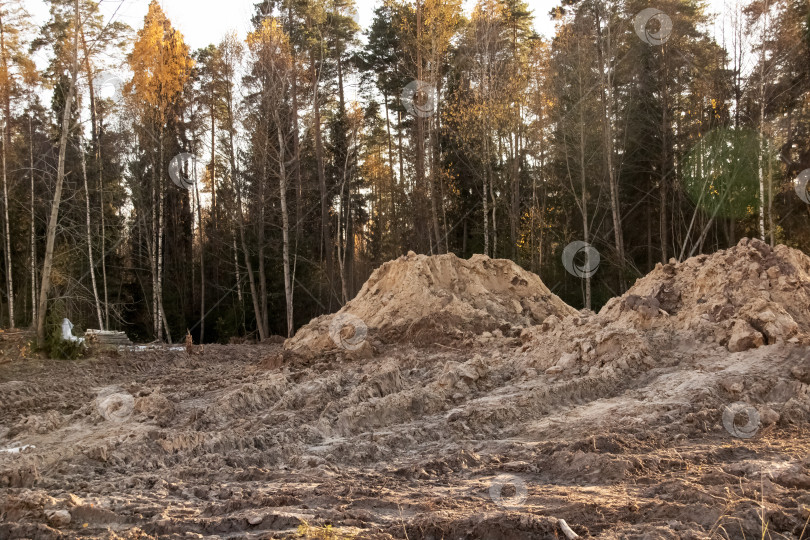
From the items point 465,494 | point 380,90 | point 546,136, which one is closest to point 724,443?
point 465,494

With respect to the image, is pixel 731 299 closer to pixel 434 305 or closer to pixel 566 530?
pixel 434 305

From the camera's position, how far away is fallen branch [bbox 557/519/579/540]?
3.74 metres

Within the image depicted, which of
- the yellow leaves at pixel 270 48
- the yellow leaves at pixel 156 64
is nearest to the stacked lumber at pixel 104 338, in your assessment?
the yellow leaves at pixel 156 64

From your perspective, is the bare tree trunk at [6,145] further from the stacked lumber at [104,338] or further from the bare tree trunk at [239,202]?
the bare tree trunk at [239,202]

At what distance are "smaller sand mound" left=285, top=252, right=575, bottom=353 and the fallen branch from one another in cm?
799

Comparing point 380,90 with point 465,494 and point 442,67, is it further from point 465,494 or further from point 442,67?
point 465,494

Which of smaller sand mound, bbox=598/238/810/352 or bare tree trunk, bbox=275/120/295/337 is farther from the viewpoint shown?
bare tree trunk, bbox=275/120/295/337

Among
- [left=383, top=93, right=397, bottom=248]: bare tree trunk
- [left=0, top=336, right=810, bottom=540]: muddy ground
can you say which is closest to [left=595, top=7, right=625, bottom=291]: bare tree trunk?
[left=383, top=93, right=397, bottom=248]: bare tree trunk

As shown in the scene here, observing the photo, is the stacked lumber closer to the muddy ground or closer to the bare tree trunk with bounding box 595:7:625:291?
the muddy ground

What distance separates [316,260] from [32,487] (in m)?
19.1

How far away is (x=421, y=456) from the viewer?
19.2ft

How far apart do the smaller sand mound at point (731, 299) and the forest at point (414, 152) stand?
876 centimetres

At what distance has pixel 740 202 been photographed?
19.5 metres

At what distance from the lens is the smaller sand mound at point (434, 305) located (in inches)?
496
